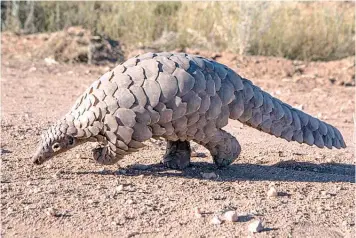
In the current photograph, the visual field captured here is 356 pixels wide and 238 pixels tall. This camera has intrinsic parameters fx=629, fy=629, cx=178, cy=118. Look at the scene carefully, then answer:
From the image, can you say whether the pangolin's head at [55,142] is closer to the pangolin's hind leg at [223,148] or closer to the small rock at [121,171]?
the small rock at [121,171]

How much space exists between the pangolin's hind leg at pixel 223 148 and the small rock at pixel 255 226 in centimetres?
90

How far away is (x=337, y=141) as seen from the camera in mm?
4711

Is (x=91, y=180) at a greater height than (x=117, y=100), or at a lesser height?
lesser

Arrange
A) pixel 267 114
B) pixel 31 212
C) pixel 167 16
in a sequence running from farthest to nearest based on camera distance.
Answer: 1. pixel 167 16
2. pixel 267 114
3. pixel 31 212

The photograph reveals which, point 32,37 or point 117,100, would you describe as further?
point 32,37

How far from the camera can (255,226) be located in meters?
3.48

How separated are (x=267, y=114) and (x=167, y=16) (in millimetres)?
9255

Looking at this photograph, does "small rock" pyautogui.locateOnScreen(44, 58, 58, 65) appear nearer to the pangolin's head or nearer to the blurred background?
the blurred background

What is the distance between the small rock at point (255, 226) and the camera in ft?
11.4

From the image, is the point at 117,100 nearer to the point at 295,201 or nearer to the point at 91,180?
the point at 91,180

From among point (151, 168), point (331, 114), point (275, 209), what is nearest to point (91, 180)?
point (151, 168)

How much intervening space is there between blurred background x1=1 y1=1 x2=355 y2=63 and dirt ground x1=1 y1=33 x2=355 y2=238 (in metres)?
5.07

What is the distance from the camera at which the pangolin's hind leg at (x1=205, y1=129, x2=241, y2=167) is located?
14.2ft

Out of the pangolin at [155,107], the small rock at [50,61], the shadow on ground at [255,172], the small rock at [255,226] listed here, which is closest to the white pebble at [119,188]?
the pangolin at [155,107]
